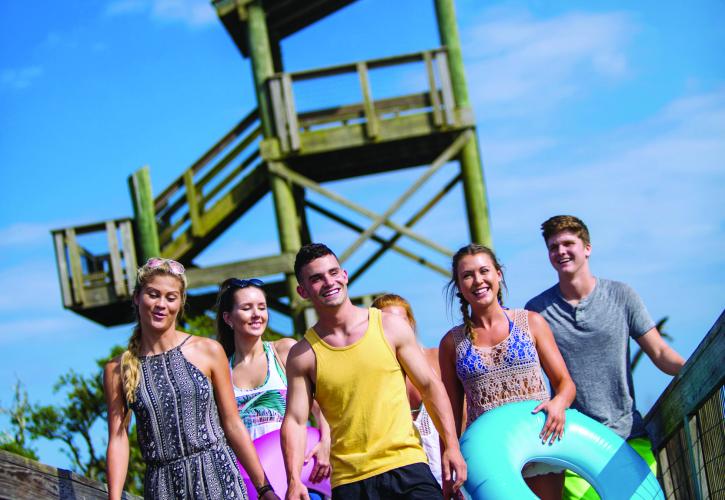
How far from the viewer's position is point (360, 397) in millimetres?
4324

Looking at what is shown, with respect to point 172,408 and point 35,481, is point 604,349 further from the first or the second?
point 35,481

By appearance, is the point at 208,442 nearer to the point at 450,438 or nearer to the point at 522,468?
the point at 450,438

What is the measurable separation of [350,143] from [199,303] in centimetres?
311

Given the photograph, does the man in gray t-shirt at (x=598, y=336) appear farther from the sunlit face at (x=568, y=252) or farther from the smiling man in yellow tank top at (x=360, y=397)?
the smiling man in yellow tank top at (x=360, y=397)

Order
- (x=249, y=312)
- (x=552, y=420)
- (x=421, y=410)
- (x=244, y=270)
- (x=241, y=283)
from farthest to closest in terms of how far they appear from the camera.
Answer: (x=244, y=270) → (x=421, y=410) → (x=241, y=283) → (x=249, y=312) → (x=552, y=420)

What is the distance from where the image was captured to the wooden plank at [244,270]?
13.0 metres

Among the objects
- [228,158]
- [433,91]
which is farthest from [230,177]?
[433,91]

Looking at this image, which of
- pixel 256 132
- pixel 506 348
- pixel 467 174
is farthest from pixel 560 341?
pixel 256 132

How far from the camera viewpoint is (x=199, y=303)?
14539 millimetres

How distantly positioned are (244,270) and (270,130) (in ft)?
5.66

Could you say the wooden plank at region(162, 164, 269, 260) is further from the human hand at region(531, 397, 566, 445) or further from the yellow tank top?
the yellow tank top

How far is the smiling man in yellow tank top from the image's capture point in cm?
425

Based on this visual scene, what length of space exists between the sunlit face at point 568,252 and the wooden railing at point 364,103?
7742 millimetres

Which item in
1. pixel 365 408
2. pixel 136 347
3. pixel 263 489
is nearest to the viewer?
pixel 365 408
